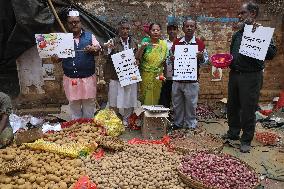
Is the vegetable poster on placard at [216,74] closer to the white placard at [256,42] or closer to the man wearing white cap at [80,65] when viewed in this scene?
the white placard at [256,42]

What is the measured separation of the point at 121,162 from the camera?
20.0 ft

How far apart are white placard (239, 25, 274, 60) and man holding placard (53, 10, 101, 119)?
8.41 feet

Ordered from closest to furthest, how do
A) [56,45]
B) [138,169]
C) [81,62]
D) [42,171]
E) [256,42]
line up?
[42,171] → [138,169] → [256,42] → [56,45] → [81,62]

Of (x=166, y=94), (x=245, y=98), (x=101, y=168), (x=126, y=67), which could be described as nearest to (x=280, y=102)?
(x=245, y=98)

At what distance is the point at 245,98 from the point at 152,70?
1813mm

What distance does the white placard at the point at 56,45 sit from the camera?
688cm

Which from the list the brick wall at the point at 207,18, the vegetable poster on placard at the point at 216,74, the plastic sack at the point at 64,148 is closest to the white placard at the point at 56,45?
the plastic sack at the point at 64,148

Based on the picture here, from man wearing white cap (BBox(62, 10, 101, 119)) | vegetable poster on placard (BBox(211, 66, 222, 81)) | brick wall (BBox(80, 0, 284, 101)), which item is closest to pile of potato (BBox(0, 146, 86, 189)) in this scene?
man wearing white cap (BBox(62, 10, 101, 119))

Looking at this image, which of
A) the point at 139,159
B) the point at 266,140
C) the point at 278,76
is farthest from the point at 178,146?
the point at 278,76

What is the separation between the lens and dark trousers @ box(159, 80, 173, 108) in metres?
7.80

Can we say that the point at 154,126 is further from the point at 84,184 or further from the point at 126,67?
the point at 84,184

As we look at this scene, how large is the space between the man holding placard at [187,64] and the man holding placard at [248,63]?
71 cm

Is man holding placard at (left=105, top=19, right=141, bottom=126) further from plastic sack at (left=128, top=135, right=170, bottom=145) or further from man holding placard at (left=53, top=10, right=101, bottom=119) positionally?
plastic sack at (left=128, top=135, right=170, bottom=145)

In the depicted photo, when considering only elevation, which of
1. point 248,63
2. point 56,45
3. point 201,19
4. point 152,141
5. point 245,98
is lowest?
point 152,141
